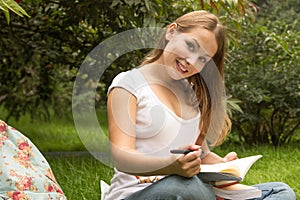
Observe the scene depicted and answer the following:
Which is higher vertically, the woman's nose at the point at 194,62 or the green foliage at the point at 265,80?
the woman's nose at the point at 194,62

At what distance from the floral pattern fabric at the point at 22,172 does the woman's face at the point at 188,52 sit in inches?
19.8

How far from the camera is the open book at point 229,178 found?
6.64ft

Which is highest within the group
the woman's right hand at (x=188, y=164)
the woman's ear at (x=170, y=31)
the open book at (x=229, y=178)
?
the woman's ear at (x=170, y=31)

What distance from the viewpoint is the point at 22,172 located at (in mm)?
2062

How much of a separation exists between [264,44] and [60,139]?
6.38 feet

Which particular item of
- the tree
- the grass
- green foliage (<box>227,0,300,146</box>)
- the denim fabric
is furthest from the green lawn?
the denim fabric

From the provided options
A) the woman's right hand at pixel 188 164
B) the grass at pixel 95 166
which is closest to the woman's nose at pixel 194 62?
the woman's right hand at pixel 188 164

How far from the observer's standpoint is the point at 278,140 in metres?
4.88

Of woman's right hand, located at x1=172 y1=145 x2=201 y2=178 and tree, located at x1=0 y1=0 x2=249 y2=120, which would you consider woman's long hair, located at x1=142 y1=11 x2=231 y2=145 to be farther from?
tree, located at x1=0 y1=0 x2=249 y2=120

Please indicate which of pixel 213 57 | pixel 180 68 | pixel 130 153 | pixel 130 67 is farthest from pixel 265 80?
pixel 130 153

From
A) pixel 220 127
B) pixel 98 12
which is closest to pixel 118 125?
pixel 220 127

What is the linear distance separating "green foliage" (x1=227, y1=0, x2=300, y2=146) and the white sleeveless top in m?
2.54

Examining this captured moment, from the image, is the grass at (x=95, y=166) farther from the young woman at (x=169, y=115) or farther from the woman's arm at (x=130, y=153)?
the woman's arm at (x=130, y=153)

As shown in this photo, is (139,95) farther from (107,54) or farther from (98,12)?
(98,12)
